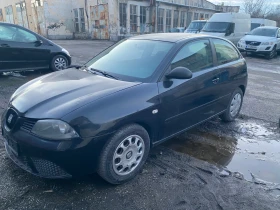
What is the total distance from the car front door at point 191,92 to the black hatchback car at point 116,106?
0.04 feet

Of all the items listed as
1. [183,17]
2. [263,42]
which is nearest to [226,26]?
[263,42]

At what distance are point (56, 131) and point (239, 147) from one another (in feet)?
9.51

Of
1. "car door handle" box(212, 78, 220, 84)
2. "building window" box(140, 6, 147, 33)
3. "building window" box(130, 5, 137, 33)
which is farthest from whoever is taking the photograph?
"building window" box(140, 6, 147, 33)

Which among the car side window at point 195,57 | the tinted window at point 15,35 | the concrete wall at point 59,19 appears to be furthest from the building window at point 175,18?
the car side window at point 195,57

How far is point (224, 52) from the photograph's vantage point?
4.29m

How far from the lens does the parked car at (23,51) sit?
22.6 feet

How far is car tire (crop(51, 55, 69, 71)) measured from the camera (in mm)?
7781

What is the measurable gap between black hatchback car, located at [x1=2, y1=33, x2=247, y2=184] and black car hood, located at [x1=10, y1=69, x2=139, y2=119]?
0.01 m

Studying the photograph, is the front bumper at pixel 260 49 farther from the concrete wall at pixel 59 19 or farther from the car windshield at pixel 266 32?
the concrete wall at pixel 59 19

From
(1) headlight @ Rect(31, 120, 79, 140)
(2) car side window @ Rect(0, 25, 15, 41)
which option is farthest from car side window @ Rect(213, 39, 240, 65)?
(2) car side window @ Rect(0, 25, 15, 41)

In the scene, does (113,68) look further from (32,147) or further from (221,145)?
(221,145)

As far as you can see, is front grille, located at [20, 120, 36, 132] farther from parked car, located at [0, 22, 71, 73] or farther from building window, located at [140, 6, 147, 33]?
building window, located at [140, 6, 147, 33]

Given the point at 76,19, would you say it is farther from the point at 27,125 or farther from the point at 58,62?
the point at 27,125

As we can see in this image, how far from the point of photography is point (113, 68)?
3.45 m
